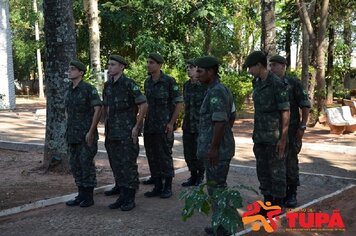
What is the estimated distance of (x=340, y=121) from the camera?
42.5 feet

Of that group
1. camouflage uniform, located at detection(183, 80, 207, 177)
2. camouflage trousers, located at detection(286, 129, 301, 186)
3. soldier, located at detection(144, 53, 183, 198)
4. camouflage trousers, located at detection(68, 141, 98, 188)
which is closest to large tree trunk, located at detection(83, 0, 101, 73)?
camouflage uniform, located at detection(183, 80, 207, 177)

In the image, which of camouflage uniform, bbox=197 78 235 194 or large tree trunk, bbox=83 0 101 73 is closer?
camouflage uniform, bbox=197 78 235 194

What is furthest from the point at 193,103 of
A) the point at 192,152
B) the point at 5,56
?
the point at 5,56

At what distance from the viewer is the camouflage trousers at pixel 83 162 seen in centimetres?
555

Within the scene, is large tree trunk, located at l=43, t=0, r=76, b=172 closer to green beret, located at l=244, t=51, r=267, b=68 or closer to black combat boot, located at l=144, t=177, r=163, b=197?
black combat boot, located at l=144, t=177, r=163, b=197

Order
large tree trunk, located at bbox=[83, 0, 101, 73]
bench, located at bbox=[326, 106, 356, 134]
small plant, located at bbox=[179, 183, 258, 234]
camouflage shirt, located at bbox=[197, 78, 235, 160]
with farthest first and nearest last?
1. large tree trunk, located at bbox=[83, 0, 101, 73]
2. bench, located at bbox=[326, 106, 356, 134]
3. camouflage shirt, located at bbox=[197, 78, 235, 160]
4. small plant, located at bbox=[179, 183, 258, 234]

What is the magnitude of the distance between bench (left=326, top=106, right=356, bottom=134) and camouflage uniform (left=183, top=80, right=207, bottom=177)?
7.14 meters

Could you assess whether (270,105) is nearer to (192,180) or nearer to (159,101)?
(159,101)

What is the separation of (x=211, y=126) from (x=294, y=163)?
1.81 meters

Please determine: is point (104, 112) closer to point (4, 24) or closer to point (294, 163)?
point (294, 163)

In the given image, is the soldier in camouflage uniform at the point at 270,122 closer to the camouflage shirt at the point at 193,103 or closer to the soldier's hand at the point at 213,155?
the soldier's hand at the point at 213,155

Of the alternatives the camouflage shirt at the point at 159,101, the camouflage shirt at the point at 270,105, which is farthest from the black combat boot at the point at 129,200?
the camouflage shirt at the point at 270,105

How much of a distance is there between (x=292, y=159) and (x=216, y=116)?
1.90 meters

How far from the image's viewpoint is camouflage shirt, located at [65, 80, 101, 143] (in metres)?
5.53
